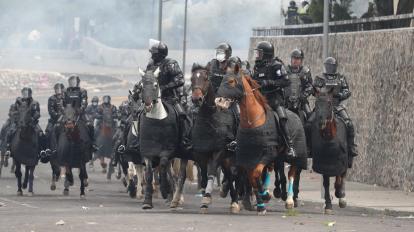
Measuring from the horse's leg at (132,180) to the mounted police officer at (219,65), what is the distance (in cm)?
594

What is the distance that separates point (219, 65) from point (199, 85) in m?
1.84

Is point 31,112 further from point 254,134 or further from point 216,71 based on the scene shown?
point 254,134

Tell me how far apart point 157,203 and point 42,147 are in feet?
18.4

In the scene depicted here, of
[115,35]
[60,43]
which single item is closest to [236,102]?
[115,35]

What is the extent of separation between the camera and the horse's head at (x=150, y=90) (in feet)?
72.7

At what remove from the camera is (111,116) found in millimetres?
40812

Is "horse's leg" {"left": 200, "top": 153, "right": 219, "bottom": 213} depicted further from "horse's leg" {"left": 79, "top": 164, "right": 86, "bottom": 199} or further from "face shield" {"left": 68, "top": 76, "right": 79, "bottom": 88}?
"face shield" {"left": 68, "top": 76, "right": 79, "bottom": 88}

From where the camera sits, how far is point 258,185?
2162 cm

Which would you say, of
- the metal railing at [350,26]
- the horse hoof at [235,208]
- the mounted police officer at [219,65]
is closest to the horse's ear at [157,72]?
the mounted police officer at [219,65]

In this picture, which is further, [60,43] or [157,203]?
[60,43]

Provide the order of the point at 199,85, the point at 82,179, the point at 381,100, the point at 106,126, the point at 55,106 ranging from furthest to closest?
the point at 106,126
the point at 381,100
the point at 55,106
the point at 82,179
the point at 199,85

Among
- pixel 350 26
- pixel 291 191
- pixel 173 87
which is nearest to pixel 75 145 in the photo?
pixel 173 87

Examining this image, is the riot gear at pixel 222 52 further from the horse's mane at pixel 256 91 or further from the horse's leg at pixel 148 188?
Result: the horse's leg at pixel 148 188

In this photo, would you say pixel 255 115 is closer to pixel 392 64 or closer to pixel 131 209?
pixel 131 209
